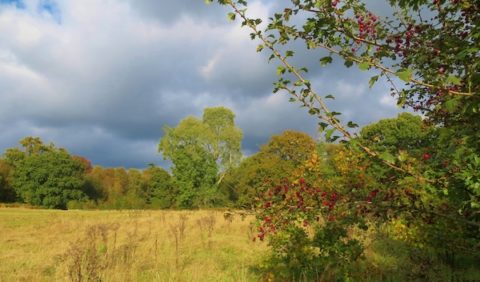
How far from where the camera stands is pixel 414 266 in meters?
7.62

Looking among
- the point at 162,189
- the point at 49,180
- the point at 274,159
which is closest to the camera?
the point at 274,159

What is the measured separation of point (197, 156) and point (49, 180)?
92.8 ft

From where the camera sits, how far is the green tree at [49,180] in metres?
61.5

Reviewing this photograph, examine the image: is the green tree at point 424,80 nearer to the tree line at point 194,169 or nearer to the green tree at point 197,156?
the tree line at point 194,169

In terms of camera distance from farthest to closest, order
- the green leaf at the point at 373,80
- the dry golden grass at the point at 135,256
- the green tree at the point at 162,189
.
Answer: the green tree at the point at 162,189
the dry golden grass at the point at 135,256
the green leaf at the point at 373,80

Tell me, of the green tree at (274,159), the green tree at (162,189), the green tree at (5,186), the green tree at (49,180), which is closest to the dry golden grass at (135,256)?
the green tree at (274,159)

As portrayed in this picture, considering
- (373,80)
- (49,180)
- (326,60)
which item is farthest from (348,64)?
(49,180)

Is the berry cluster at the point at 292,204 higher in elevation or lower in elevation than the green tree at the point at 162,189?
lower

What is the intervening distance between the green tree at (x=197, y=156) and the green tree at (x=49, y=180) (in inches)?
884

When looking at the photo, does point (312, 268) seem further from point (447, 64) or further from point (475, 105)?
point (475, 105)

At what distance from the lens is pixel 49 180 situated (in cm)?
6203

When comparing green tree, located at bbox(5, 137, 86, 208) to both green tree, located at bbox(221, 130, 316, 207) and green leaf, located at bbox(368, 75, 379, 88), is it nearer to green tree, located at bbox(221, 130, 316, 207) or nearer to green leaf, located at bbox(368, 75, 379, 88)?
Result: green tree, located at bbox(221, 130, 316, 207)

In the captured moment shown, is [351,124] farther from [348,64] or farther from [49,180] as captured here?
[49,180]

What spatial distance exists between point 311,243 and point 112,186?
7975 cm
